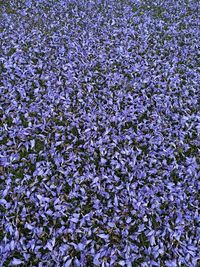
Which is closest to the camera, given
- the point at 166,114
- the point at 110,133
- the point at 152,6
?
the point at 110,133

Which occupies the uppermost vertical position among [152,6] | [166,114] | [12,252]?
[152,6]

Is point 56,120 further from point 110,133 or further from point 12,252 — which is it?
point 12,252

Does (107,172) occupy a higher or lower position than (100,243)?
higher

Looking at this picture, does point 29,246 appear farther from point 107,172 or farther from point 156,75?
point 156,75

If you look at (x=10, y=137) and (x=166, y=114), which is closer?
(x=10, y=137)

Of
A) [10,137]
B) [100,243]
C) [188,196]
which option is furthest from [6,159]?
[188,196]

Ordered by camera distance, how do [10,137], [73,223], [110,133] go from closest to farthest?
[73,223] → [10,137] → [110,133]
